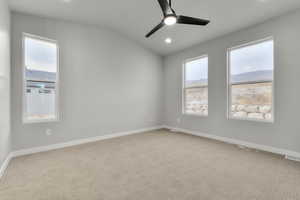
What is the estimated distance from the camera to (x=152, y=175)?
7.32ft

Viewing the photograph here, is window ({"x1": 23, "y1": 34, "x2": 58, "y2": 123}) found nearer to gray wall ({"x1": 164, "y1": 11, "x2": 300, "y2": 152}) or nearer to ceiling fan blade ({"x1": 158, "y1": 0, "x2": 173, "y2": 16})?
ceiling fan blade ({"x1": 158, "y1": 0, "x2": 173, "y2": 16})

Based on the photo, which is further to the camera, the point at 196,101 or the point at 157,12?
the point at 196,101

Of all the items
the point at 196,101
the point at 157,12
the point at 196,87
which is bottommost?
the point at 196,101

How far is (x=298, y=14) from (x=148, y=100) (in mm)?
4215

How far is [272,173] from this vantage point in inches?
88.7

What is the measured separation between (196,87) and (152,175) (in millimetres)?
3303

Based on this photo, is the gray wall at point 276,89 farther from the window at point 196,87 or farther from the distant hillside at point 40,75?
the distant hillside at point 40,75

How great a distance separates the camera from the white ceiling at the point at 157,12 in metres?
2.83

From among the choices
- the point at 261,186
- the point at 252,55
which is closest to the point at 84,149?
the point at 261,186

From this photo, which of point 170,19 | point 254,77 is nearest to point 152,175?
point 170,19

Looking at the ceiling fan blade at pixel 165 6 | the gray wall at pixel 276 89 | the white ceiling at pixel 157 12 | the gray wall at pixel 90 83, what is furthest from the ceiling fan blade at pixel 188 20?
the gray wall at pixel 90 83

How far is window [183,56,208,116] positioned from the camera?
176 inches

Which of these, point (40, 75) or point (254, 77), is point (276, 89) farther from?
point (40, 75)

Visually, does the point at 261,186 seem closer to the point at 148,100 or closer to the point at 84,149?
the point at 84,149
